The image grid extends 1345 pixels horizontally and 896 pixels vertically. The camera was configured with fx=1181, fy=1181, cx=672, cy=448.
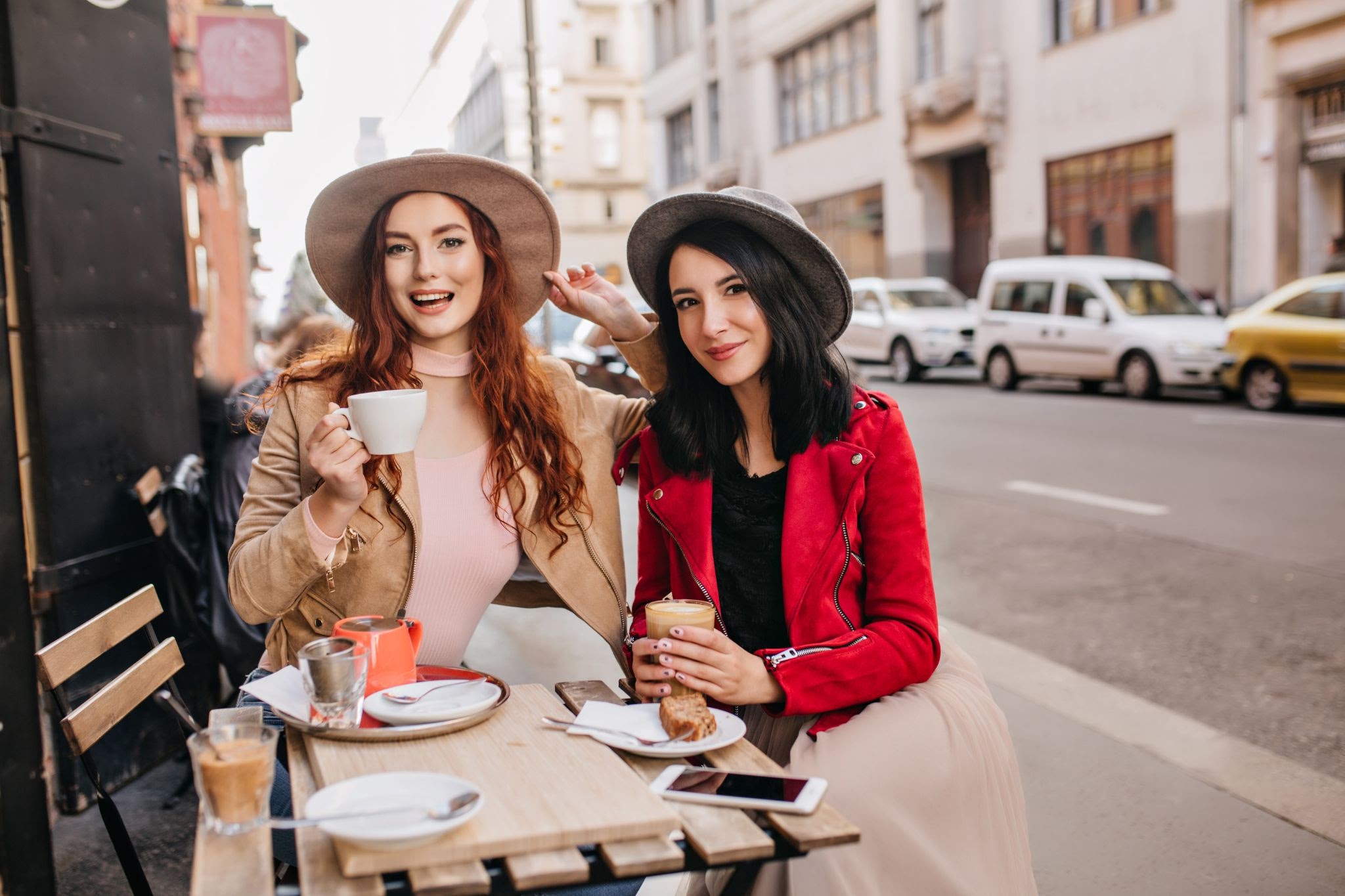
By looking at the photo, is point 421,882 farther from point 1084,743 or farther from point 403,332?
point 1084,743

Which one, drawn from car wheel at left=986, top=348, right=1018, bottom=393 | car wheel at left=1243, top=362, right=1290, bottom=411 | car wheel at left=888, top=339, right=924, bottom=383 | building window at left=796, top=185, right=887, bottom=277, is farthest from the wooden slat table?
building window at left=796, top=185, right=887, bottom=277

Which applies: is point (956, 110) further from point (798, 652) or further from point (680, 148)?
point (798, 652)

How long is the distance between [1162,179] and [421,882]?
2229 centimetres

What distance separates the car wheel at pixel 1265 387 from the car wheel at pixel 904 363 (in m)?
6.49

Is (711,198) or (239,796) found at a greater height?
(711,198)

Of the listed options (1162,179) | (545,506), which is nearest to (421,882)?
(545,506)

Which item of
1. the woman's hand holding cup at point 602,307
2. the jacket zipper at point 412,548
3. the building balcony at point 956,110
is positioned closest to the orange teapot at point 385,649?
the jacket zipper at point 412,548

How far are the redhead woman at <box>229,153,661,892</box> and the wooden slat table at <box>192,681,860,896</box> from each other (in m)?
0.74

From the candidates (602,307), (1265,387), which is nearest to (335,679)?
(602,307)

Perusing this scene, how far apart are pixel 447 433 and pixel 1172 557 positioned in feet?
17.7

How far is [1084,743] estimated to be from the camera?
13.4 ft

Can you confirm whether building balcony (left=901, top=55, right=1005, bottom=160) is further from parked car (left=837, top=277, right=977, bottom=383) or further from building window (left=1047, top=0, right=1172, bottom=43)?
parked car (left=837, top=277, right=977, bottom=383)

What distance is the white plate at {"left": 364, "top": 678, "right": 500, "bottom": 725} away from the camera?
191 cm

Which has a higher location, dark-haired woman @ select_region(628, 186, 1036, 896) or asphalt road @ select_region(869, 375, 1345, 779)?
dark-haired woman @ select_region(628, 186, 1036, 896)
